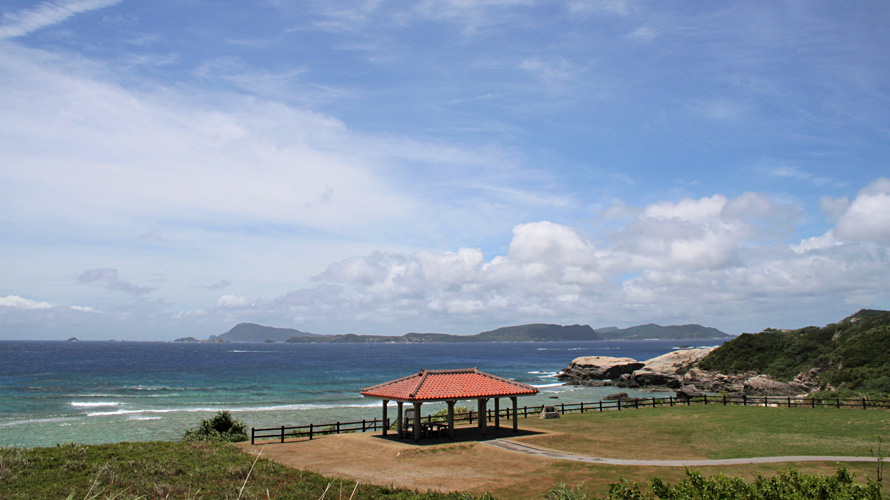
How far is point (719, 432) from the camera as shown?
28797 millimetres

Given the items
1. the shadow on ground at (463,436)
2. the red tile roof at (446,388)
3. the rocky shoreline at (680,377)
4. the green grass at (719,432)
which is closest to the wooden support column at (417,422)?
the shadow on ground at (463,436)

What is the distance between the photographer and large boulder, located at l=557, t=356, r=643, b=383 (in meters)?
84.5

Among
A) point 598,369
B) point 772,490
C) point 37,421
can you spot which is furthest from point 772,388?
point 37,421

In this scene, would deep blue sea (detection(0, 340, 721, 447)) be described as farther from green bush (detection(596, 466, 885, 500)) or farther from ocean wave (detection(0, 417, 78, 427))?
green bush (detection(596, 466, 885, 500))

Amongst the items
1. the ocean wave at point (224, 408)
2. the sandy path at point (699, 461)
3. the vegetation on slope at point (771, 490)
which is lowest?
the ocean wave at point (224, 408)

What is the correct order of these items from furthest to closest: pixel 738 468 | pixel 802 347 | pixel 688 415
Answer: pixel 802 347, pixel 688 415, pixel 738 468

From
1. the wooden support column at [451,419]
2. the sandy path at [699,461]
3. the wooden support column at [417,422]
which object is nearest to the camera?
the sandy path at [699,461]

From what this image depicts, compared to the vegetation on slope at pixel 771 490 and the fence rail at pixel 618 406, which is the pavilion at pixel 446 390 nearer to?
the fence rail at pixel 618 406

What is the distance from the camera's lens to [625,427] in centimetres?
3138

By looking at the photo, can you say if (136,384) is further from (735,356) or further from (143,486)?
(735,356)

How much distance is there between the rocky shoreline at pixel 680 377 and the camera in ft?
188

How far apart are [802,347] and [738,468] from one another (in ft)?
194

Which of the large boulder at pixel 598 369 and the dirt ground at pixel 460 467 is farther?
the large boulder at pixel 598 369

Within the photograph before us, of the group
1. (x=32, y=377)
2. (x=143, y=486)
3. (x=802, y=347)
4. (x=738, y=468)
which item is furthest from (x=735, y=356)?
(x=32, y=377)
